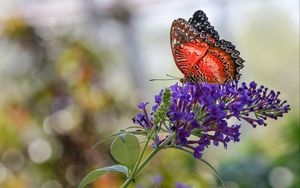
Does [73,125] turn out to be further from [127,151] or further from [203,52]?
[127,151]

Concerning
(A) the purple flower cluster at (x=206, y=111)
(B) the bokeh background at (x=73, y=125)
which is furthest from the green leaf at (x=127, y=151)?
(B) the bokeh background at (x=73, y=125)

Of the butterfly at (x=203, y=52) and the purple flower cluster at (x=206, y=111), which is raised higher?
the butterfly at (x=203, y=52)

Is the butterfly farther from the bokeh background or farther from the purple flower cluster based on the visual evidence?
the bokeh background

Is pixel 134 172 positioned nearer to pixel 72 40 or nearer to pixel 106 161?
pixel 106 161

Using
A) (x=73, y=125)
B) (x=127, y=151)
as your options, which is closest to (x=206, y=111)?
(x=127, y=151)

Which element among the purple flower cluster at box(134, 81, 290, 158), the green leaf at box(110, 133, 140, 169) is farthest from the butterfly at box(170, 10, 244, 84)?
the green leaf at box(110, 133, 140, 169)

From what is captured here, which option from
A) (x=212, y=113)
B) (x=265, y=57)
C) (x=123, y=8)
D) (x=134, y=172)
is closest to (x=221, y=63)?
(x=212, y=113)

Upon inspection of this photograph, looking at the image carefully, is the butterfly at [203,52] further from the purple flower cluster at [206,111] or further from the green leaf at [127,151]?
the green leaf at [127,151]
